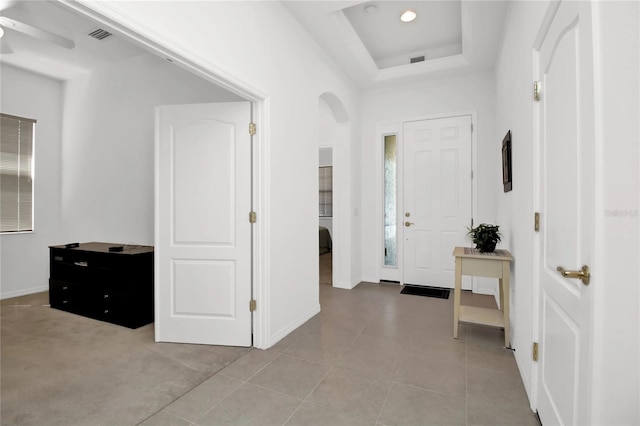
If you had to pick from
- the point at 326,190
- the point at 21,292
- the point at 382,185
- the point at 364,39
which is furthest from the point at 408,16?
the point at 21,292

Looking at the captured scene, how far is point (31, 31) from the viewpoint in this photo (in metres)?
→ 2.79

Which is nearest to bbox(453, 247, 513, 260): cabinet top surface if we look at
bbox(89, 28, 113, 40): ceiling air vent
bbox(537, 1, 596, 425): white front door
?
bbox(537, 1, 596, 425): white front door

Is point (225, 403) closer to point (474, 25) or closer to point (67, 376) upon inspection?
point (67, 376)

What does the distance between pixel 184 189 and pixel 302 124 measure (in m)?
1.29

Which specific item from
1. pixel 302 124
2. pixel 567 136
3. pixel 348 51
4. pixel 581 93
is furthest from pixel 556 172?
pixel 348 51

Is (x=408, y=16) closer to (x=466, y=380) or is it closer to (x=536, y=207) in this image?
(x=536, y=207)

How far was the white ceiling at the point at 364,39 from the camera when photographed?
2975mm

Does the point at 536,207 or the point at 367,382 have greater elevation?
the point at 536,207

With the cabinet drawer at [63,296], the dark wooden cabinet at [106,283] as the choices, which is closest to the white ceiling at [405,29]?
the dark wooden cabinet at [106,283]

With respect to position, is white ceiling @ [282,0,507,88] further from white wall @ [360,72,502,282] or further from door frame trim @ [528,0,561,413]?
door frame trim @ [528,0,561,413]

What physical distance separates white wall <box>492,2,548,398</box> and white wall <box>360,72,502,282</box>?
1296 millimetres

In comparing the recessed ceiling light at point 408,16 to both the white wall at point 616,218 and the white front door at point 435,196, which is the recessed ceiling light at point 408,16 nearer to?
the white front door at point 435,196

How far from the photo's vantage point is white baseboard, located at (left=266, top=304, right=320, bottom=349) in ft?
8.87

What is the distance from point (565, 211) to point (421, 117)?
11.3ft
